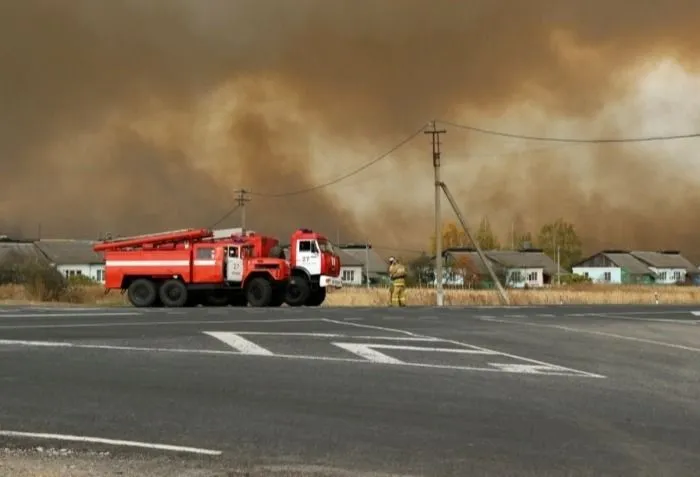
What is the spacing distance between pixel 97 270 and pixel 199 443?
299 ft

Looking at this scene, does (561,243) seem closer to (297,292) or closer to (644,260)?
(644,260)

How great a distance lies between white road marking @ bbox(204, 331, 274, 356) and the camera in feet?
42.4

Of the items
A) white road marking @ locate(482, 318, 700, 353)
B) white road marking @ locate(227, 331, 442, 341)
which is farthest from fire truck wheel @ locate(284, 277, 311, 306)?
white road marking @ locate(227, 331, 442, 341)

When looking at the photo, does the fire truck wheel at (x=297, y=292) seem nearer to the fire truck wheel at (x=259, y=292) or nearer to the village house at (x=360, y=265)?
the fire truck wheel at (x=259, y=292)

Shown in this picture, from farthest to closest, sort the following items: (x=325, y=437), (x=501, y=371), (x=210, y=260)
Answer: (x=210, y=260) → (x=501, y=371) → (x=325, y=437)

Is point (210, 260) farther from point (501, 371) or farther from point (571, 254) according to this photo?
point (571, 254)

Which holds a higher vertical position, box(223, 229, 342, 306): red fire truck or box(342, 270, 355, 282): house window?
box(342, 270, 355, 282): house window

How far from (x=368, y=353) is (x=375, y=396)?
3.60m

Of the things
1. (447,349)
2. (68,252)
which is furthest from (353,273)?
(447,349)

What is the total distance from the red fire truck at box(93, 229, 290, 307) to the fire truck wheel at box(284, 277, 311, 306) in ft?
0.61

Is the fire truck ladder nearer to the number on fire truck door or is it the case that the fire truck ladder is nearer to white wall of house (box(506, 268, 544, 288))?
the number on fire truck door

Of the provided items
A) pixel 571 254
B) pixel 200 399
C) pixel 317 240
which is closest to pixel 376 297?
pixel 317 240

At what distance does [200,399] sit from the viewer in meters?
9.04

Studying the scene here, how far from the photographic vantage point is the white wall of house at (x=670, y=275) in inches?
5177
